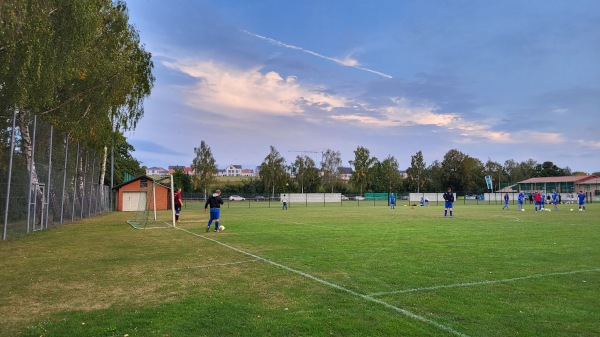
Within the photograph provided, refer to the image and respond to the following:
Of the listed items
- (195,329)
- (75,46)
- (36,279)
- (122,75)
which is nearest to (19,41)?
(75,46)

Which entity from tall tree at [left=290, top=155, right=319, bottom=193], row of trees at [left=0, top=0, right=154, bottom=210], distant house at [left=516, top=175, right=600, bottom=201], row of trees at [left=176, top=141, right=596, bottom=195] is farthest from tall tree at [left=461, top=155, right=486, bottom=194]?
row of trees at [left=0, top=0, right=154, bottom=210]

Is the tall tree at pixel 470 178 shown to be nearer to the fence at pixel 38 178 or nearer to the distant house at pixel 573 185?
the distant house at pixel 573 185

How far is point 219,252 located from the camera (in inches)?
464

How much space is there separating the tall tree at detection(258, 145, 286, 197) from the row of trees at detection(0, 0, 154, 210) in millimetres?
80051

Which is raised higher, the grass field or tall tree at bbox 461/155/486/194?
tall tree at bbox 461/155/486/194

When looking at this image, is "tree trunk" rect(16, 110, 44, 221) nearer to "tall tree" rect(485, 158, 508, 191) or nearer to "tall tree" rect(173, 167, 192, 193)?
"tall tree" rect(173, 167, 192, 193)

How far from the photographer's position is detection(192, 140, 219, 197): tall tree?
9975 cm

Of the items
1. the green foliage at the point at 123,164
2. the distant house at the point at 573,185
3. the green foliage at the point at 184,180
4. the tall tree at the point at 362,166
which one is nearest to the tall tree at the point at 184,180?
the green foliage at the point at 184,180

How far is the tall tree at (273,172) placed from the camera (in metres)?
106

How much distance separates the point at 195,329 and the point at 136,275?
407 centimetres

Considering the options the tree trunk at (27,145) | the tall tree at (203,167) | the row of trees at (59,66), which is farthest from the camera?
the tall tree at (203,167)

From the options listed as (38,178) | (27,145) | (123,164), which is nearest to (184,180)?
(123,164)

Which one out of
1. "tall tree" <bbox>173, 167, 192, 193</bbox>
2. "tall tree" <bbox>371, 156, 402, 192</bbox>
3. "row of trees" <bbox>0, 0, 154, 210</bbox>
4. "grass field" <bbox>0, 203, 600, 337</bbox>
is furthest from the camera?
"tall tree" <bbox>371, 156, 402, 192</bbox>

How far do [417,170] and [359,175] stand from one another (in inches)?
645
